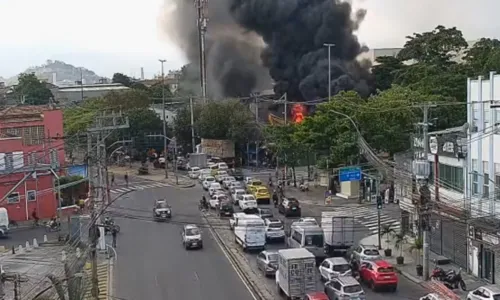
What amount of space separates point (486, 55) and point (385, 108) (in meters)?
25.6

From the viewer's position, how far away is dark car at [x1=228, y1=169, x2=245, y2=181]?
60.1 metres

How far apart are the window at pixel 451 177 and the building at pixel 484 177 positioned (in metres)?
0.80

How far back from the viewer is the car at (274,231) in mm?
34844

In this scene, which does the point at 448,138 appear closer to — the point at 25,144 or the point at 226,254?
the point at 226,254

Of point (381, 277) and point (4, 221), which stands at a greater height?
point (4, 221)

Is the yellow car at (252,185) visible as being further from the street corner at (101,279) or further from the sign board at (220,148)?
the street corner at (101,279)

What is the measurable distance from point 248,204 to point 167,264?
512 inches

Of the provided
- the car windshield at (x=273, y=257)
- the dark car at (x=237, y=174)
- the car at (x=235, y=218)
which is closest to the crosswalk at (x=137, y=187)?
the dark car at (x=237, y=174)

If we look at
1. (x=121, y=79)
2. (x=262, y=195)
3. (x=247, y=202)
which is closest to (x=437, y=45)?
(x=262, y=195)

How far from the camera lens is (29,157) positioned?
42438mm

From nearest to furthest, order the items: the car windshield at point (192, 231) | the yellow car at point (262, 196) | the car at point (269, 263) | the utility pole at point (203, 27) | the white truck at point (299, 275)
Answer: the white truck at point (299, 275) → the car at point (269, 263) → the car windshield at point (192, 231) → the yellow car at point (262, 196) → the utility pole at point (203, 27)

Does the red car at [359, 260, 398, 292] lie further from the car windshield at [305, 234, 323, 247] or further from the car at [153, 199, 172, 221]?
the car at [153, 199, 172, 221]

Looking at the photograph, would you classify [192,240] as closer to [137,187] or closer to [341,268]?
[341,268]

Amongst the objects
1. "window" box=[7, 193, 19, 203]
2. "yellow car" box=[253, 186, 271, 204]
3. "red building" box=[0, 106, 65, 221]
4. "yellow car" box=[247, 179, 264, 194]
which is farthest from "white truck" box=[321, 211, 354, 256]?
"window" box=[7, 193, 19, 203]
